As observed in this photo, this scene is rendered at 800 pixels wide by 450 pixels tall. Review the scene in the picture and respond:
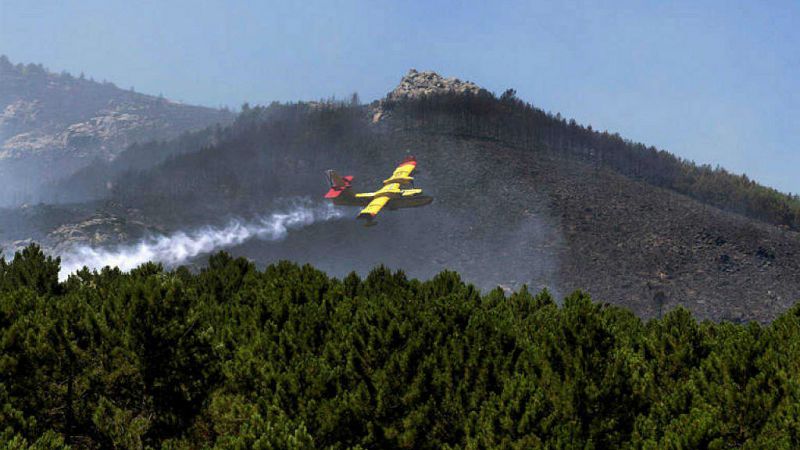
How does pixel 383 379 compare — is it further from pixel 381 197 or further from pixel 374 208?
pixel 381 197

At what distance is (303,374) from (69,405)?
8.39 m

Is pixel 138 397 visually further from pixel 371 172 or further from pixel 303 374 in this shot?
pixel 371 172

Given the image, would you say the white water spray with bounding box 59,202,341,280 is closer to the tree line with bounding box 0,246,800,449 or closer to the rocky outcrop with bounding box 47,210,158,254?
the rocky outcrop with bounding box 47,210,158,254

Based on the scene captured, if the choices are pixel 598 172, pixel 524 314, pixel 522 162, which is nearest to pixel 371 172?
pixel 522 162

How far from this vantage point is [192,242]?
171500 millimetres

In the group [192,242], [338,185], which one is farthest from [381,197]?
[192,242]

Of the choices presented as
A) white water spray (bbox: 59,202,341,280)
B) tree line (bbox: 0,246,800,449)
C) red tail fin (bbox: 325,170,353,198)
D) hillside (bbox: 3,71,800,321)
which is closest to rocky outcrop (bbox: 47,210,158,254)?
hillside (bbox: 3,71,800,321)

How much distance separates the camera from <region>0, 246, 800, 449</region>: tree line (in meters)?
23.6

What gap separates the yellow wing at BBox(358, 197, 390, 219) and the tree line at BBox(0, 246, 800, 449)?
55.7 meters

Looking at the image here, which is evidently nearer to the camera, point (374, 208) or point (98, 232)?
point (374, 208)

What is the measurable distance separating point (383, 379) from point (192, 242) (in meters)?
152

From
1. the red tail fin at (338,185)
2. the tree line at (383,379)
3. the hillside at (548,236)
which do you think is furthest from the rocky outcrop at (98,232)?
the tree line at (383,379)

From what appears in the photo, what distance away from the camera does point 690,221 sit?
539 feet

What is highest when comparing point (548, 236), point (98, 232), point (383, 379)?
point (383, 379)
